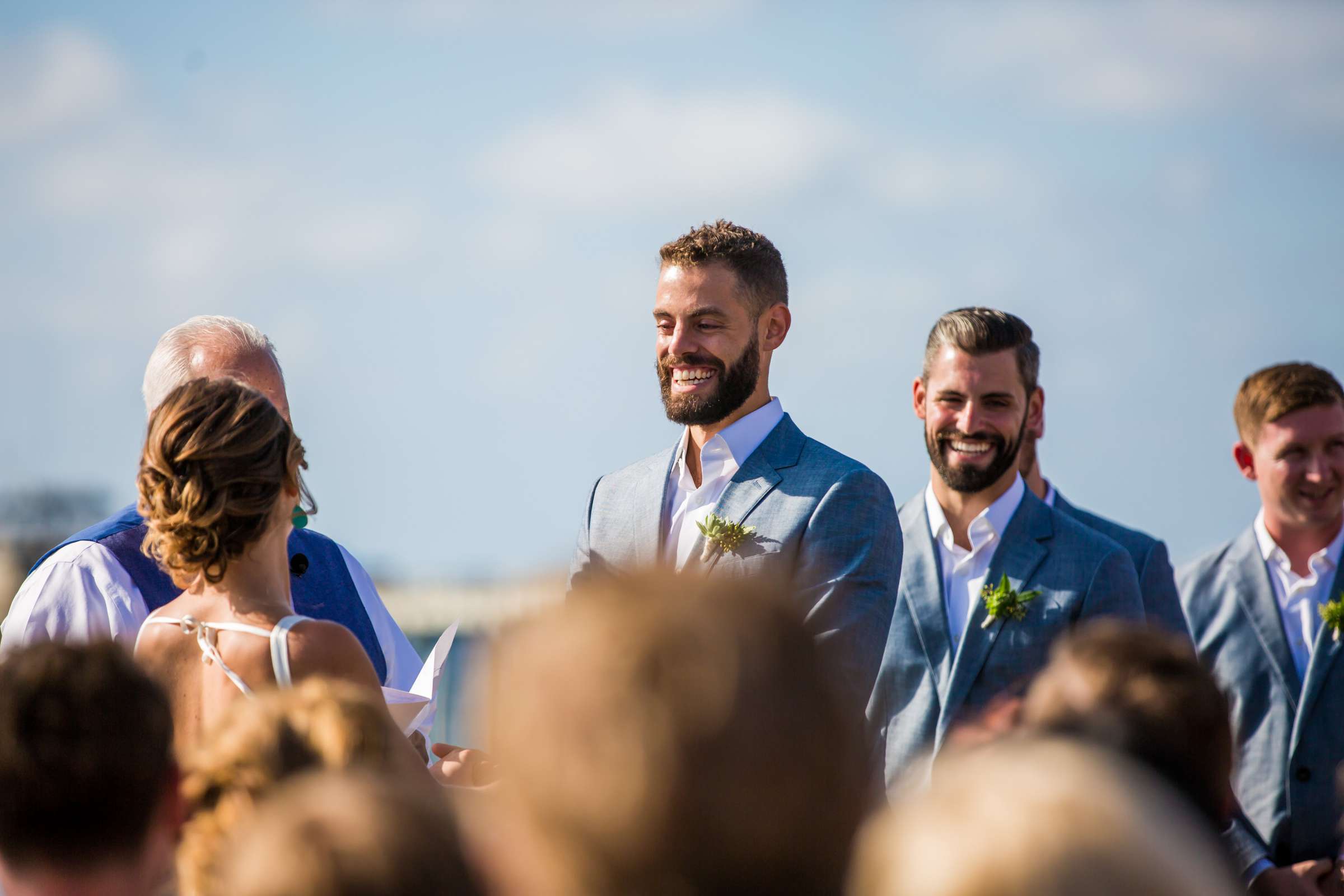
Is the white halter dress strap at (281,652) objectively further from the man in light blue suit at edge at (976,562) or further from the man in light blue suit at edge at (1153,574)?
the man in light blue suit at edge at (1153,574)

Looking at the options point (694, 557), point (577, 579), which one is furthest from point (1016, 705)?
point (694, 557)

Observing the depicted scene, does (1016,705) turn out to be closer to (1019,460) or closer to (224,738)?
(224,738)

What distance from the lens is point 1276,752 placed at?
17.5 feet

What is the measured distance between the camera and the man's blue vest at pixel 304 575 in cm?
404

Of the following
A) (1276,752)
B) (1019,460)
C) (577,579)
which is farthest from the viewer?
(1019,460)

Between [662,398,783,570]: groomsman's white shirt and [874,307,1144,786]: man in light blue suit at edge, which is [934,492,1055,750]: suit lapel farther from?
[662,398,783,570]: groomsman's white shirt

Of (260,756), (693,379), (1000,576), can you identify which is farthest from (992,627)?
(260,756)

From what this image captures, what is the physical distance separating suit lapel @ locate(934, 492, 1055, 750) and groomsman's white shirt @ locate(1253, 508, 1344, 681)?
3.65 ft

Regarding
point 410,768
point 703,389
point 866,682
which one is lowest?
point 866,682

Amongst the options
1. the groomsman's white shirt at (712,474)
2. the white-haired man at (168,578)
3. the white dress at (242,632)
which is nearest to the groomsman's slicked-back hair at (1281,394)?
the groomsman's white shirt at (712,474)

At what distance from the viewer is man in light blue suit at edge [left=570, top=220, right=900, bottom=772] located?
4625mm

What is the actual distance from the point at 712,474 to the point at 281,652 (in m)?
2.39

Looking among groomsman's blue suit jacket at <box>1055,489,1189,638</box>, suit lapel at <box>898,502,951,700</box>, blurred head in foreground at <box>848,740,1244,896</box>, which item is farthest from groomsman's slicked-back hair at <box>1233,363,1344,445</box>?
blurred head in foreground at <box>848,740,1244,896</box>

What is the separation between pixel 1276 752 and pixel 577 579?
14.7 ft
